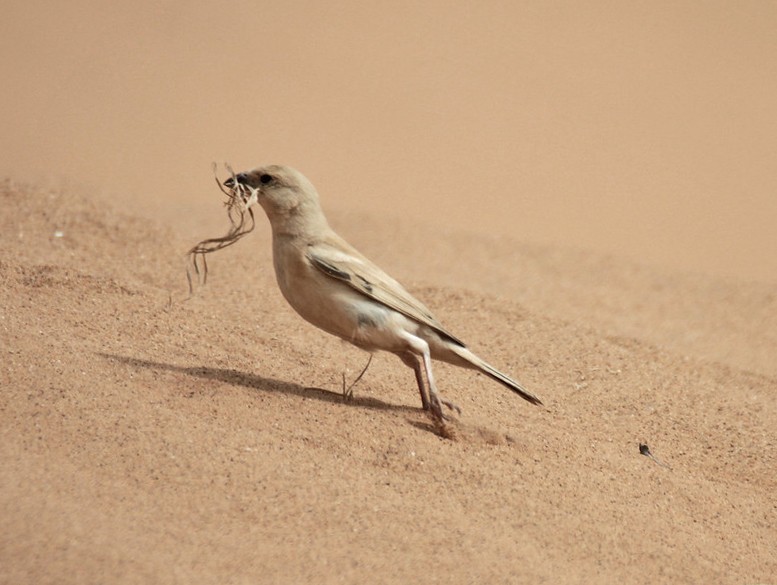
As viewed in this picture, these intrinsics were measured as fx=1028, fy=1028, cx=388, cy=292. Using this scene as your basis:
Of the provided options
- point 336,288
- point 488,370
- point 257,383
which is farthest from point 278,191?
point 488,370

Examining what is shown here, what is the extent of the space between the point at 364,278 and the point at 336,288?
17 cm

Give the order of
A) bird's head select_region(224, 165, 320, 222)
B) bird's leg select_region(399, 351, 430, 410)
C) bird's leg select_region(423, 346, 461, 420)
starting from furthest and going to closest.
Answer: bird's leg select_region(399, 351, 430, 410), bird's head select_region(224, 165, 320, 222), bird's leg select_region(423, 346, 461, 420)

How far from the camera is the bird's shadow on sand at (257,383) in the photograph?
5789 mm

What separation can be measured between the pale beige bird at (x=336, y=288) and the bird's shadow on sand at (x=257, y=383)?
0.33 metres

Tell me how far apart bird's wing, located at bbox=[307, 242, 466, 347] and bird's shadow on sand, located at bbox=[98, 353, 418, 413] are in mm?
583

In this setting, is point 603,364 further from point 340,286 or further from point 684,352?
point 340,286

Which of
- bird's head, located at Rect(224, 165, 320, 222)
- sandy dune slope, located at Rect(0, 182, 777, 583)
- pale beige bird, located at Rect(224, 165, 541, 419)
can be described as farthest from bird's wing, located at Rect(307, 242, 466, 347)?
sandy dune slope, located at Rect(0, 182, 777, 583)

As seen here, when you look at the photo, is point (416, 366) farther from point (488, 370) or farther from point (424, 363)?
point (488, 370)

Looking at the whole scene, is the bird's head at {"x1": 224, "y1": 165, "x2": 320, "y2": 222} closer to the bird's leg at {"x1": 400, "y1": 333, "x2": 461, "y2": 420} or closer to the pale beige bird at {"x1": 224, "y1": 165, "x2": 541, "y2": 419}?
the pale beige bird at {"x1": 224, "y1": 165, "x2": 541, "y2": 419}

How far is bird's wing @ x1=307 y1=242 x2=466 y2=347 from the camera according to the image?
18.1ft

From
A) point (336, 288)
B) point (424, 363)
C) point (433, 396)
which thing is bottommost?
point (433, 396)

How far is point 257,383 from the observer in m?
5.89

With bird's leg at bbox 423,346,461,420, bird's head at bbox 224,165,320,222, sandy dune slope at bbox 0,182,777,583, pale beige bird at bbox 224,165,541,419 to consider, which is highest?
bird's head at bbox 224,165,320,222

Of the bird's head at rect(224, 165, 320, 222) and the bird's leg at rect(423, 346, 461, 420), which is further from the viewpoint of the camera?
the bird's head at rect(224, 165, 320, 222)
